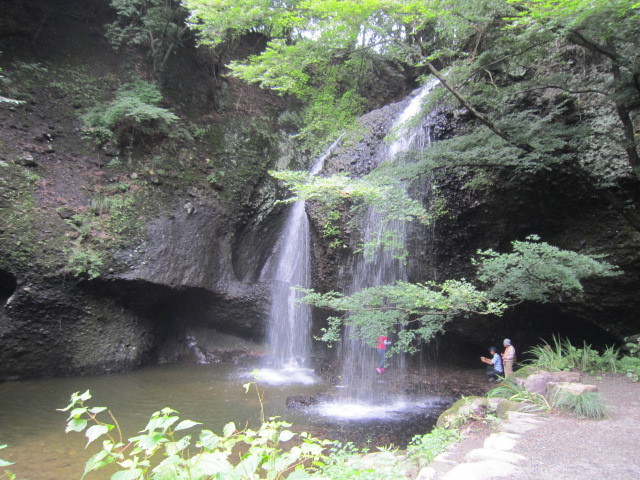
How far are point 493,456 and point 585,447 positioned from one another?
890mm

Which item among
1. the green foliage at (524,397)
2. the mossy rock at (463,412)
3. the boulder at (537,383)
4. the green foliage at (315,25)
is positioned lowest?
the mossy rock at (463,412)

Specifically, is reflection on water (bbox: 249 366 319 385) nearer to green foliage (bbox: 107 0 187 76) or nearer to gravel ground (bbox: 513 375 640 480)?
gravel ground (bbox: 513 375 640 480)

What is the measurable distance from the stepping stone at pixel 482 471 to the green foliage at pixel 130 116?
32.2 ft

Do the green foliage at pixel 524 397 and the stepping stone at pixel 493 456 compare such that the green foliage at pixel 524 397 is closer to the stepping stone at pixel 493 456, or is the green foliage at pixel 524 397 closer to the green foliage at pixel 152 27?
the stepping stone at pixel 493 456

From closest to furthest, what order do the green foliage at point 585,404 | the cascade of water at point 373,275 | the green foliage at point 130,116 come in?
the green foliage at point 585,404 → the cascade of water at point 373,275 → the green foliage at point 130,116

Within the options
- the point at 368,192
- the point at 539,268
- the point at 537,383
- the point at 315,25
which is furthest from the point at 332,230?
the point at 537,383

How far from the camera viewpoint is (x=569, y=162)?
6.41 metres

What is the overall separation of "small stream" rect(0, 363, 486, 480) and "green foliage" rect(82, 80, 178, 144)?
20.0ft

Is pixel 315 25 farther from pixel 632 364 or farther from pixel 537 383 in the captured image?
pixel 632 364

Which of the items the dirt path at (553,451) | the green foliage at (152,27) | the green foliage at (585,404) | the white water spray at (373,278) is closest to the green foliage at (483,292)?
the green foliage at (585,404)

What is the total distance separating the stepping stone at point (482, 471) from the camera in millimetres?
2811

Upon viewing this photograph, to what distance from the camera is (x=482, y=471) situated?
2.88 m

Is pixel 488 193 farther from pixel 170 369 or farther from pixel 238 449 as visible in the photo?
pixel 170 369

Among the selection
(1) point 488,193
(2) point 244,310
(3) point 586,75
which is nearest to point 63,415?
(2) point 244,310
